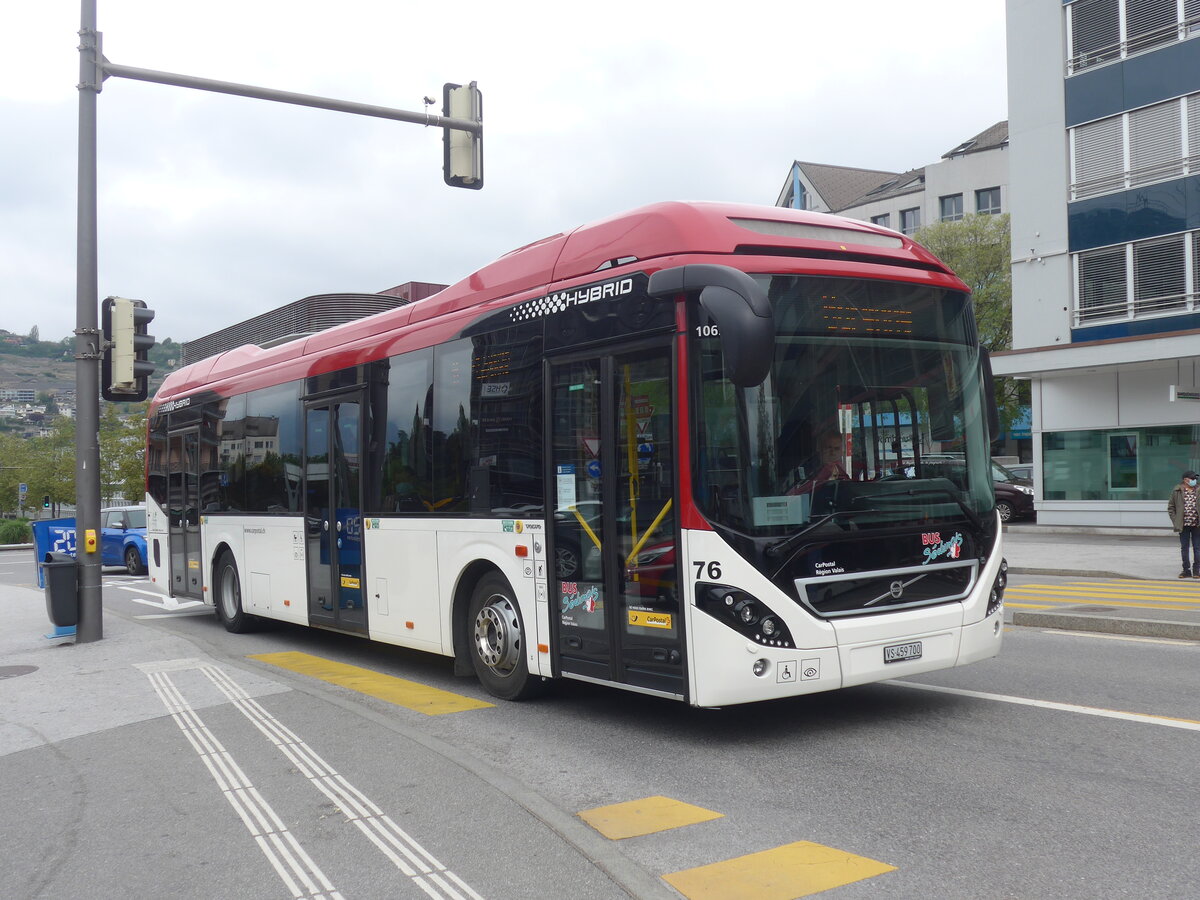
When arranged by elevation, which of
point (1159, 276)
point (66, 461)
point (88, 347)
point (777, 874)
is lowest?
point (777, 874)

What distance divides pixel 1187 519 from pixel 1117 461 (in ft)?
34.0

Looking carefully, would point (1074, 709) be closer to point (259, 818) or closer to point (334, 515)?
point (259, 818)

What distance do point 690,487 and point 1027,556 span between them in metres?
16.6

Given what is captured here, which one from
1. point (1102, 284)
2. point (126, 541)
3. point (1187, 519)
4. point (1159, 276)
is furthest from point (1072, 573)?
point (126, 541)

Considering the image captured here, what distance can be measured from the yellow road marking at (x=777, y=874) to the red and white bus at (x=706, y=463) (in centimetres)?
160

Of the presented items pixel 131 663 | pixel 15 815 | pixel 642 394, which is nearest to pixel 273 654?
pixel 131 663

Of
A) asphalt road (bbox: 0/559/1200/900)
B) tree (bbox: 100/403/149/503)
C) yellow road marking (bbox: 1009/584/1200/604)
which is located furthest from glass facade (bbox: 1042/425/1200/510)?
tree (bbox: 100/403/149/503)

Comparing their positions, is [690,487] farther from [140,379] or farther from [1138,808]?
[140,379]

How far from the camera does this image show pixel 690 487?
6.35 meters

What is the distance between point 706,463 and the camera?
6.31m

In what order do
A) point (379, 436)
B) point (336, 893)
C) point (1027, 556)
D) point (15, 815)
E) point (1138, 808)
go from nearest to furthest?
1. point (336, 893)
2. point (1138, 808)
3. point (15, 815)
4. point (379, 436)
5. point (1027, 556)

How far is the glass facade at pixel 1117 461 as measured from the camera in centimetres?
2483

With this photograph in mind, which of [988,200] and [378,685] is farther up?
[988,200]

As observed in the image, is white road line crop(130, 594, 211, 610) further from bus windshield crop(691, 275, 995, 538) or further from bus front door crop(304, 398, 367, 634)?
bus windshield crop(691, 275, 995, 538)
